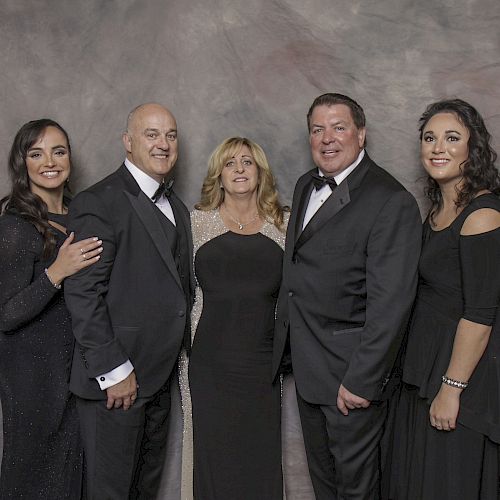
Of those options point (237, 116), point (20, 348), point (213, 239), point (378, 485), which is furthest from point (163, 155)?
point (378, 485)

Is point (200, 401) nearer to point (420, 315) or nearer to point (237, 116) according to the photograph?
point (420, 315)

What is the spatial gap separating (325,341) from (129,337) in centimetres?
71

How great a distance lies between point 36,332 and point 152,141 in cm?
85

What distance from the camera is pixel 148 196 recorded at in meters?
2.49

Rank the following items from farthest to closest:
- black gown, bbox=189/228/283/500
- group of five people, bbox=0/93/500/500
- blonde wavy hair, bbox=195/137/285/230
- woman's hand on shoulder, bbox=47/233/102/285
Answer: blonde wavy hair, bbox=195/137/285/230 < black gown, bbox=189/228/283/500 < woman's hand on shoulder, bbox=47/233/102/285 < group of five people, bbox=0/93/500/500

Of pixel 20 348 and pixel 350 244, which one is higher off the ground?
pixel 350 244

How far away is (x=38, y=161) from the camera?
8.29 feet

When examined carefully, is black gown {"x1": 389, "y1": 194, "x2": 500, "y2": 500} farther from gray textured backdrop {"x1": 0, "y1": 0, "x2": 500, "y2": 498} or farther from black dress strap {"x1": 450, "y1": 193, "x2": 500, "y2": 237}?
gray textured backdrop {"x1": 0, "y1": 0, "x2": 500, "y2": 498}

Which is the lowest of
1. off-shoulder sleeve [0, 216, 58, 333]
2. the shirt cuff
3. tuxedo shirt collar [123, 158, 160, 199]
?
the shirt cuff

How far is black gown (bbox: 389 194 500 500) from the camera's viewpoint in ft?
6.81

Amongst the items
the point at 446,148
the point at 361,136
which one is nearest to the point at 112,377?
the point at 361,136

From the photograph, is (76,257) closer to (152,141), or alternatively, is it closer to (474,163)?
(152,141)

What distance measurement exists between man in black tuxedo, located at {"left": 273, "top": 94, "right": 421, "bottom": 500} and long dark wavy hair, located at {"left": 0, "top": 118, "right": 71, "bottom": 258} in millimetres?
906

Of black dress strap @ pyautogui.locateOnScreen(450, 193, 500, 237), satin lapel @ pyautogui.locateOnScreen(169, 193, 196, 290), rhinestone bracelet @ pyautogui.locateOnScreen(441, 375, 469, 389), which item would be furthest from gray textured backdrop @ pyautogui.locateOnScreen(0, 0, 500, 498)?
rhinestone bracelet @ pyautogui.locateOnScreen(441, 375, 469, 389)
